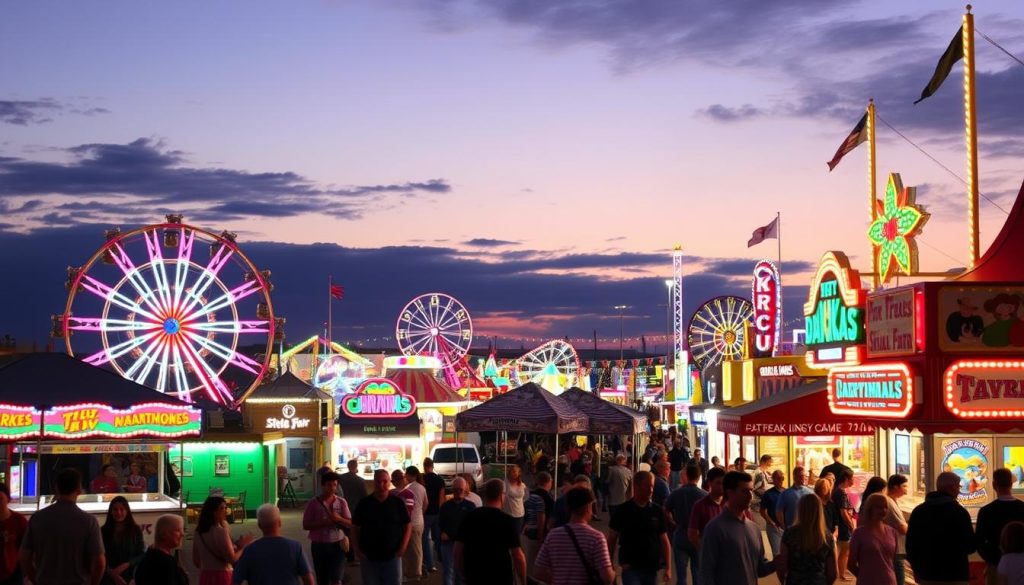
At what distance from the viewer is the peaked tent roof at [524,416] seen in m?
25.1

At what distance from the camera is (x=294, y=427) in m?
33.2

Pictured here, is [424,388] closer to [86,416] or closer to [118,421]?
[118,421]

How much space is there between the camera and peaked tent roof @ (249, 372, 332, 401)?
3391 centimetres

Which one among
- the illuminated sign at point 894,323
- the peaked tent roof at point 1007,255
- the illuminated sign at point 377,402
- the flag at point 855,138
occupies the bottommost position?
the illuminated sign at point 377,402

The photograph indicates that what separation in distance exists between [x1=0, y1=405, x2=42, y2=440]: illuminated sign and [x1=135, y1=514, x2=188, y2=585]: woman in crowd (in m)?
9.42

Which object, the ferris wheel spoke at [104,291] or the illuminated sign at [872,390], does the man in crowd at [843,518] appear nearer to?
the illuminated sign at [872,390]

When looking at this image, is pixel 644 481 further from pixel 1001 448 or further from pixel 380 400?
pixel 380 400

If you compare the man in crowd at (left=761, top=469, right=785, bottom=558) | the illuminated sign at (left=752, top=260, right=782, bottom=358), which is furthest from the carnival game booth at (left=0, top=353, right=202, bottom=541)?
the illuminated sign at (left=752, top=260, right=782, bottom=358)

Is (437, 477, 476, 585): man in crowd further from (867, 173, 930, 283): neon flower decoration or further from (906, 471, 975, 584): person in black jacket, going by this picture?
(867, 173, 930, 283): neon flower decoration

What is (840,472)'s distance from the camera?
57.6 ft

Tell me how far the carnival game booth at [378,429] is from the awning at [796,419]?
13.6m

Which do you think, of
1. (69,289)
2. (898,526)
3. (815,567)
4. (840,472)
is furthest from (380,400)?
(815,567)

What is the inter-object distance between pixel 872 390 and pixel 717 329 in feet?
129

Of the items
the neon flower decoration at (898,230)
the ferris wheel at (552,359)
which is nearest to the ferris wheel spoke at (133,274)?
the neon flower decoration at (898,230)
